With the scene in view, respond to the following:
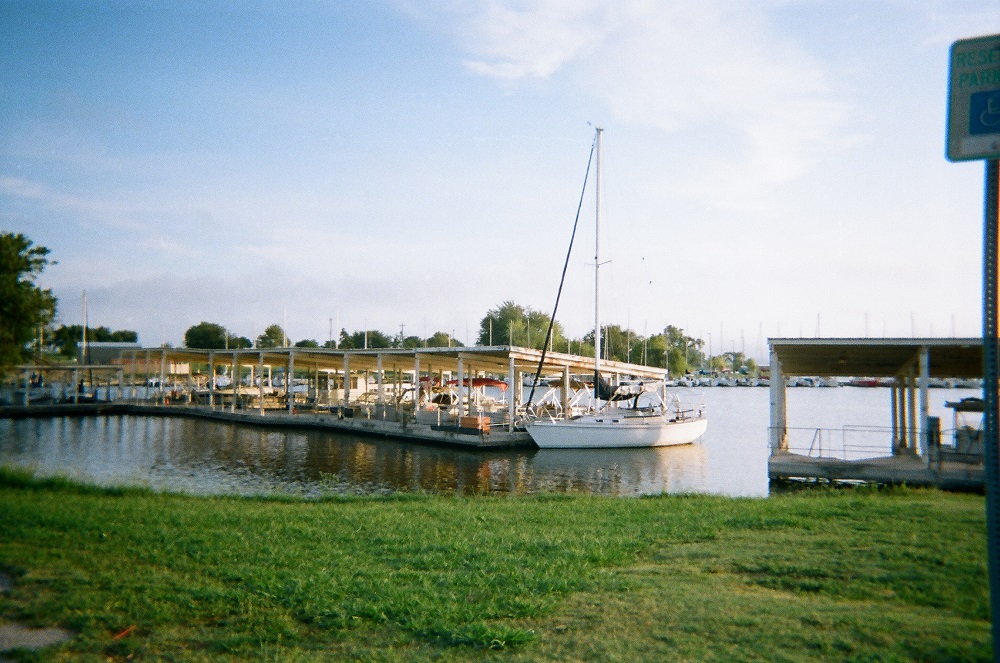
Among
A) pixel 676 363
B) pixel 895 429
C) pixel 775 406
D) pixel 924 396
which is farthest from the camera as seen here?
pixel 676 363

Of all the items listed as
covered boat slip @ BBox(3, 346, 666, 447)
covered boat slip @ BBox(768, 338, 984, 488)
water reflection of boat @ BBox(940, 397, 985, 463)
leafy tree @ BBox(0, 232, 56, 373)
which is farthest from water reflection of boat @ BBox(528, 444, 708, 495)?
leafy tree @ BBox(0, 232, 56, 373)

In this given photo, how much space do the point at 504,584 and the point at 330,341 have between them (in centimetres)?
9783

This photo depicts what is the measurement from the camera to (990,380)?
3.41 m

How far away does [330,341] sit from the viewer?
10144 centimetres

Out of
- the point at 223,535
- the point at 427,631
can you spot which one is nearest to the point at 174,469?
the point at 223,535

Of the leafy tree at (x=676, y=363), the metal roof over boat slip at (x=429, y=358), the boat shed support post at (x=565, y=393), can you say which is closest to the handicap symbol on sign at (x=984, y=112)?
the metal roof over boat slip at (x=429, y=358)

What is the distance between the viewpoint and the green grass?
16.7ft

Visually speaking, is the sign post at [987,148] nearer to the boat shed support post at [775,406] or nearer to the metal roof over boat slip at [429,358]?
the boat shed support post at [775,406]

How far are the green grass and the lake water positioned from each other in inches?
375

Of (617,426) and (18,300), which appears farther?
(617,426)

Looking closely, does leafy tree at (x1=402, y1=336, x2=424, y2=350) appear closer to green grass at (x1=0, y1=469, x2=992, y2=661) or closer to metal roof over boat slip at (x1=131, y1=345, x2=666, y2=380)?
metal roof over boat slip at (x1=131, y1=345, x2=666, y2=380)

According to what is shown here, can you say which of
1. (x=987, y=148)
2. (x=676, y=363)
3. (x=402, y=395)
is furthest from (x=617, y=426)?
(x=676, y=363)

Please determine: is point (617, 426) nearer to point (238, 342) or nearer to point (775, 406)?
point (775, 406)

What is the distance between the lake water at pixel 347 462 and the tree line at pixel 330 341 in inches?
191
